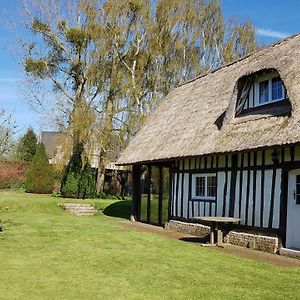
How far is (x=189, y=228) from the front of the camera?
1534cm

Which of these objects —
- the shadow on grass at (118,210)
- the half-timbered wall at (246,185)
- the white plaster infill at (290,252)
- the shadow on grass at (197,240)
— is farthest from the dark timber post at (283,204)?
the shadow on grass at (118,210)

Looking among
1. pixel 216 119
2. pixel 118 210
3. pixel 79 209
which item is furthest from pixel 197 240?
pixel 118 210

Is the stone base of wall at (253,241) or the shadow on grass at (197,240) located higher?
the stone base of wall at (253,241)

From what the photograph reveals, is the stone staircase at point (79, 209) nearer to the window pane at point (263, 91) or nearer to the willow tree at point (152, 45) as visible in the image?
the willow tree at point (152, 45)

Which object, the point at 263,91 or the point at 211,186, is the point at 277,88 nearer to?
the point at 263,91

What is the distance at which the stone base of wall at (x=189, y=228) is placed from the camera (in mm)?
14391

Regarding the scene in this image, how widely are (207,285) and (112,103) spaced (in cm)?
2388

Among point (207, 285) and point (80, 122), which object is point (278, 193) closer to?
point (207, 285)

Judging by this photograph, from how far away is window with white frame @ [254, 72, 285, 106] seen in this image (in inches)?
495

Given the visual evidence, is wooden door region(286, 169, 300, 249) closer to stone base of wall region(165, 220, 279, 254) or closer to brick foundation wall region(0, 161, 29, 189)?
stone base of wall region(165, 220, 279, 254)

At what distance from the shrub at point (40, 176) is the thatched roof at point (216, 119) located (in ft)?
47.3

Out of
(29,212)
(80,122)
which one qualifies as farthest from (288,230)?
(80,122)

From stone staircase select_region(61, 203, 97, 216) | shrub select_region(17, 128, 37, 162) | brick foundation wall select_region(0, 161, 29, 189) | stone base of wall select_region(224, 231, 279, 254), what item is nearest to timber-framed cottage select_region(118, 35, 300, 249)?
stone base of wall select_region(224, 231, 279, 254)

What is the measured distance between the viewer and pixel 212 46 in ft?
108
